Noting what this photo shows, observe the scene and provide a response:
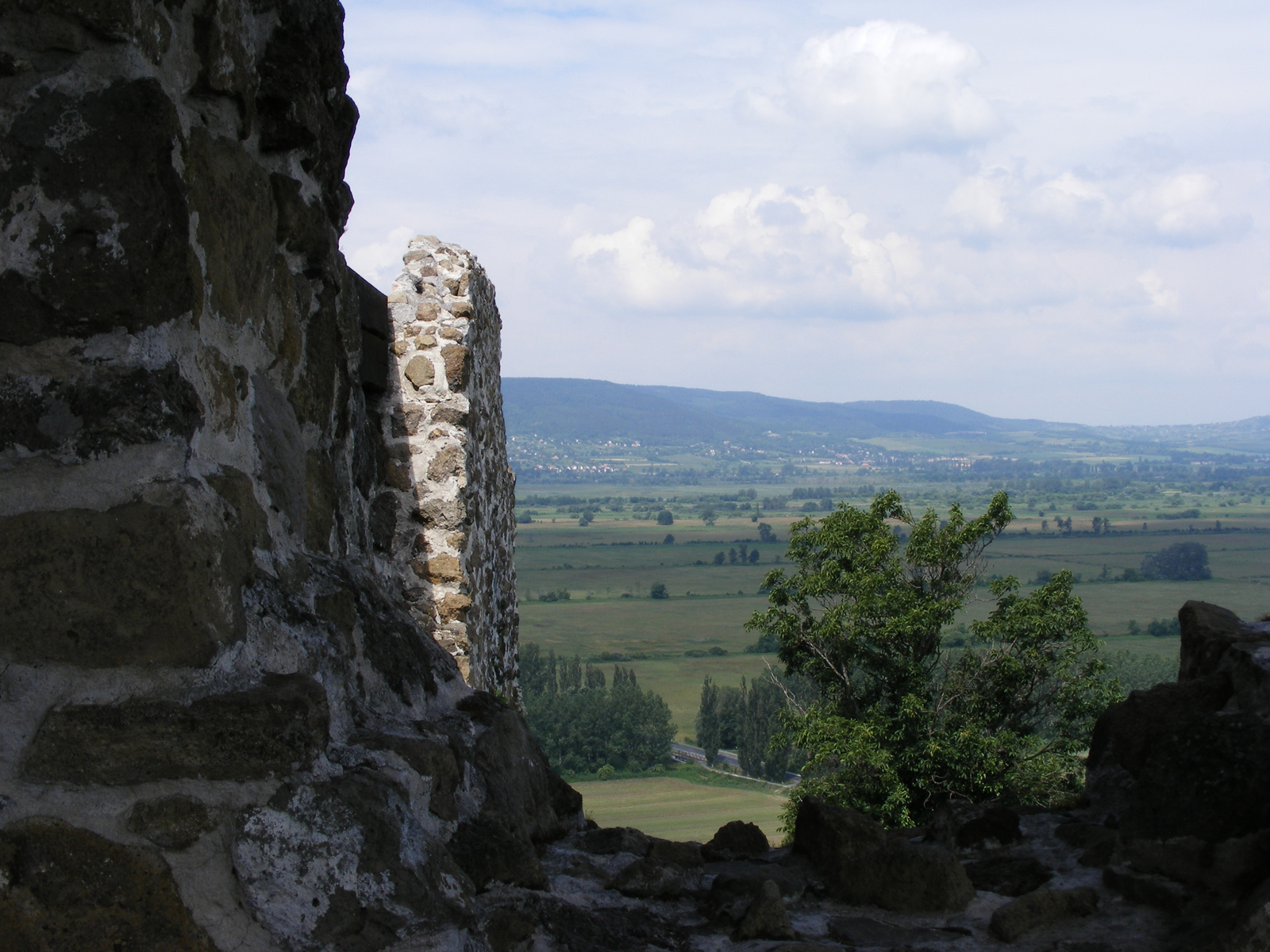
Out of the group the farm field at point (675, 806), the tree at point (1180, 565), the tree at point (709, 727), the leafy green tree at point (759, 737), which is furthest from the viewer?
the tree at point (1180, 565)

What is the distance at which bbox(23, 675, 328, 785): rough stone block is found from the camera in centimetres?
180

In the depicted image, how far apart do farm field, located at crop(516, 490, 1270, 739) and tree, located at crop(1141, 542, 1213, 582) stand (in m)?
0.84

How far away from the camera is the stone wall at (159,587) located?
179cm

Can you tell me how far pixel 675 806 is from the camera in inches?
1658

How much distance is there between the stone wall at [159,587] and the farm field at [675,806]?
107 ft

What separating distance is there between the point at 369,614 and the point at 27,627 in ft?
2.67

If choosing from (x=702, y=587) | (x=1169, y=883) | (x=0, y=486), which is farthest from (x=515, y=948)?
(x=702, y=587)

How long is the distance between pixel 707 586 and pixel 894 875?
9609cm

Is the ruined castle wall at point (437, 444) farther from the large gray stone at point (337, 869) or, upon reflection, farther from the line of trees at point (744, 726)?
the line of trees at point (744, 726)

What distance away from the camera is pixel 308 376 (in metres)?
2.75

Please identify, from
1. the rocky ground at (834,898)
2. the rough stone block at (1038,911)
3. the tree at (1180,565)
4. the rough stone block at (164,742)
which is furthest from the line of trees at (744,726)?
the rough stone block at (164,742)

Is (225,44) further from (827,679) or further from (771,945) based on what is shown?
(827,679)

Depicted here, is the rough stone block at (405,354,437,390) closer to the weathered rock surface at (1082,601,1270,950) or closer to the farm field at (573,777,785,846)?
the weathered rock surface at (1082,601,1270,950)

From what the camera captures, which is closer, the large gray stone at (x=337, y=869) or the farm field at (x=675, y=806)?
the large gray stone at (x=337, y=869)
